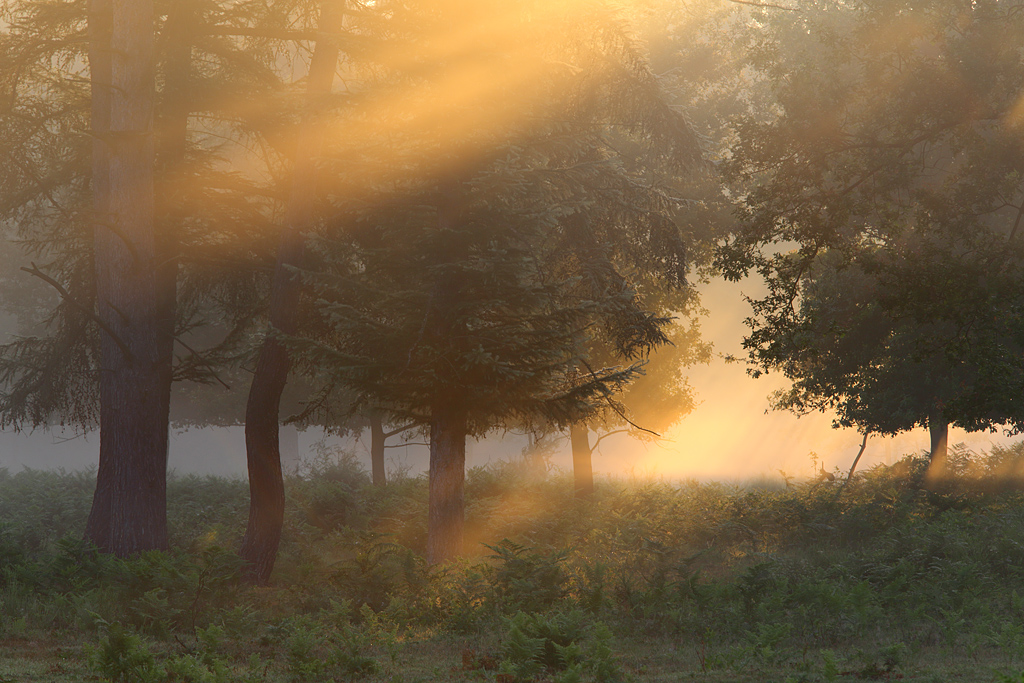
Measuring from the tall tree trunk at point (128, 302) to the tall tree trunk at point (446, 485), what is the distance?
415 centimetres

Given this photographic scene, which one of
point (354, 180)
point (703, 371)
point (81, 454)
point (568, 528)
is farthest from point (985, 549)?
point (703, 371)

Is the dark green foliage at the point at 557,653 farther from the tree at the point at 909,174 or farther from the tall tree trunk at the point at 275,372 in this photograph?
the tall tree trunk at the point at 275,372

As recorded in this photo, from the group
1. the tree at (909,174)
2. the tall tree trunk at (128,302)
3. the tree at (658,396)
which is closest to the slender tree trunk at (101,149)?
the tall tree trunk at (128,302)

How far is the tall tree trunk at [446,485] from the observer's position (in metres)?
12.8

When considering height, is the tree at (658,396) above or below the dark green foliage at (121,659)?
above

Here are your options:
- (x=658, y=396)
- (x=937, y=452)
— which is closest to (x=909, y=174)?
(x=658, y=396)

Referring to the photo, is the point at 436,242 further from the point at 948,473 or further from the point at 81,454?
the point at 81,454

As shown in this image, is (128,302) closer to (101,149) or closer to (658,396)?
(101,149)

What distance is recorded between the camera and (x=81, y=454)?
64.6m

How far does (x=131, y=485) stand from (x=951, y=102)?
533 inches

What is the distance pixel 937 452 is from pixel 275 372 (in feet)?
63.2

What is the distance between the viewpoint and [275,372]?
1316 cm

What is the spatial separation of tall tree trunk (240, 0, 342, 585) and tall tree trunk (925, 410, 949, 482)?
56.7 ft

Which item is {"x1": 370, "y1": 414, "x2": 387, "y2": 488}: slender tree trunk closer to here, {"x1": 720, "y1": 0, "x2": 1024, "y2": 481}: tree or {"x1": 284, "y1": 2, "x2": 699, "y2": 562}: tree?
{"x1": 284, "y1": 2, "x2": 699, "y2": 562}: tree
